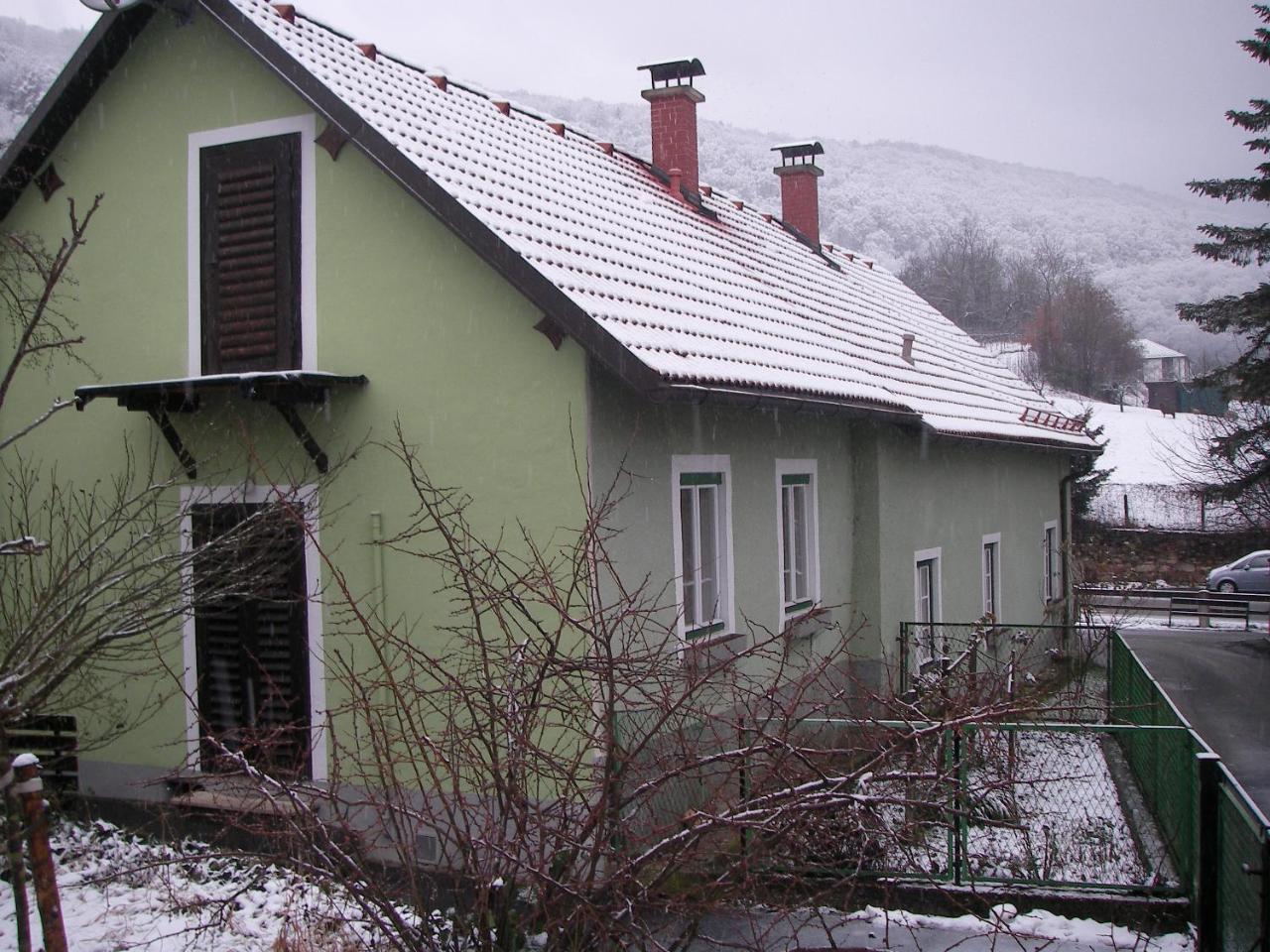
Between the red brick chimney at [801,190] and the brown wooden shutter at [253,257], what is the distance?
12.8m

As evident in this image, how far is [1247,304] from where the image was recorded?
25891 millimetres

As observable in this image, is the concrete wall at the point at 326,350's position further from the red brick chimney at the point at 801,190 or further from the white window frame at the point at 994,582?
the red brick chimney at the point at 801,190

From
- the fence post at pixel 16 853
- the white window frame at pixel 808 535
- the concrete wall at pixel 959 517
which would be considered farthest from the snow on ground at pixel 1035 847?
the fence post at pixel 16 853

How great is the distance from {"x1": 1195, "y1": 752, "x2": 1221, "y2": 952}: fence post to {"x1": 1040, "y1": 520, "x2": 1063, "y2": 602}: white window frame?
43.3 ft

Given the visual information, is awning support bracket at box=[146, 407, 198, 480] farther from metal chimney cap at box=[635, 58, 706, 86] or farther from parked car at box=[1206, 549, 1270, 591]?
parked car at box=[1206, 549, 1270, 591]

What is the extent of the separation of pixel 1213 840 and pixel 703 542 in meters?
4.25

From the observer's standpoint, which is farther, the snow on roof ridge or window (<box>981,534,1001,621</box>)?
window (<box>981,534,1001,621</box>)

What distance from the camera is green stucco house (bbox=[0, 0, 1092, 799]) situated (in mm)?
8109

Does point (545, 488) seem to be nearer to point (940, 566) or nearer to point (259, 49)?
point (259, 49)

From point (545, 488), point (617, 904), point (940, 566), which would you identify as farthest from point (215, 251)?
point (940, 566)

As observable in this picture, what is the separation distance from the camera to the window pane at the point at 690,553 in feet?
30.6

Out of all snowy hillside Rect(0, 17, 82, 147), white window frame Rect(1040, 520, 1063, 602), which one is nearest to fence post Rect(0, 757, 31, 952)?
white window frame Rect(1040, 520, 1063, 602)

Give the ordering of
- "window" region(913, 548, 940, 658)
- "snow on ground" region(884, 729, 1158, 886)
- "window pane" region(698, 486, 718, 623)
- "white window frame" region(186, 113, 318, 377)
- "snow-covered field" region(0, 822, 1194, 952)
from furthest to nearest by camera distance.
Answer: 1. "window" region(913, 548, 940, 658)
2. "window pane" region(698, 486, 718, 623)
3. "white window frame" region(186, 113, 318, 377)
4. "snow on ground" region(884, 729, 1158, 886)
5. "snow-covered field" region(0, 822, 1194, 952)

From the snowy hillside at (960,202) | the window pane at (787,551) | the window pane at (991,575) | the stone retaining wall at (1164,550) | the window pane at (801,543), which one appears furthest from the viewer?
the snowy hillside at (960,202)
